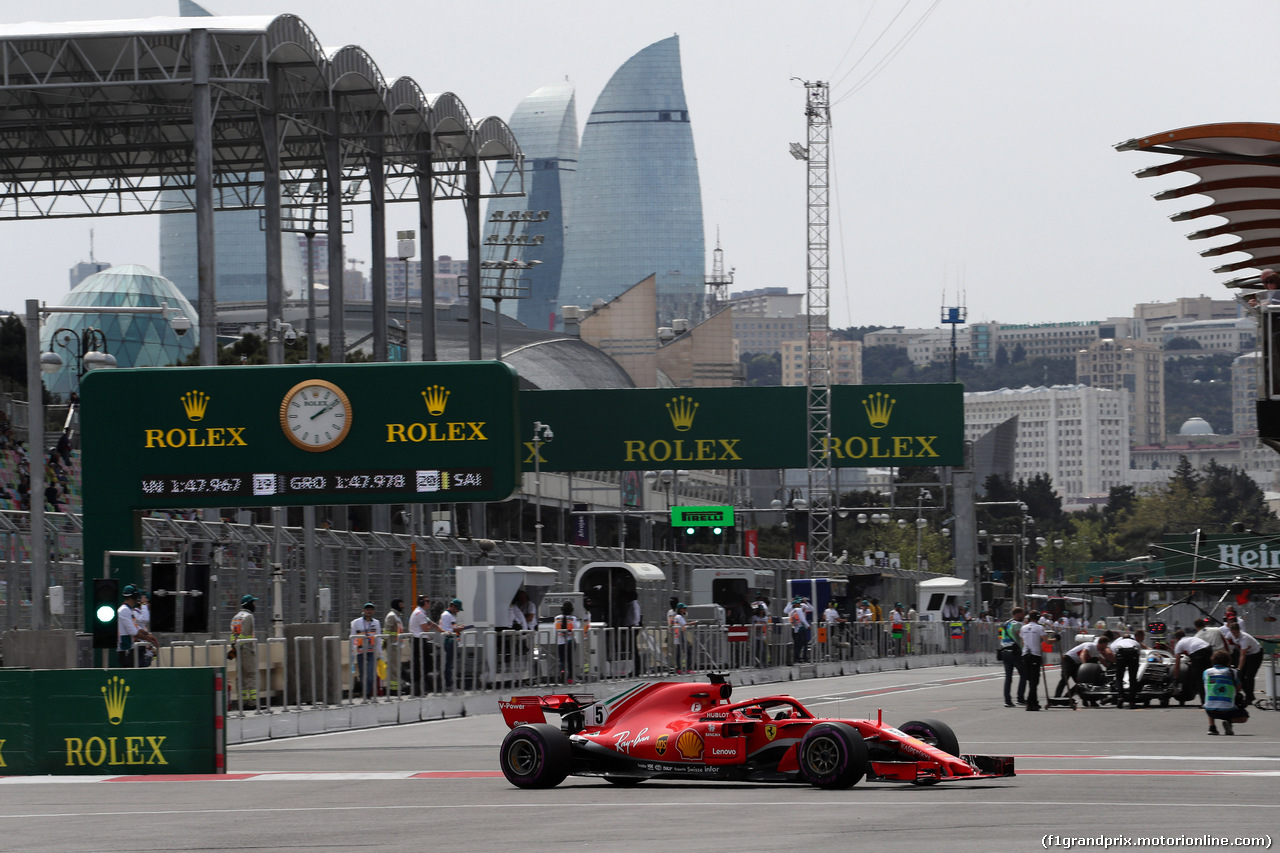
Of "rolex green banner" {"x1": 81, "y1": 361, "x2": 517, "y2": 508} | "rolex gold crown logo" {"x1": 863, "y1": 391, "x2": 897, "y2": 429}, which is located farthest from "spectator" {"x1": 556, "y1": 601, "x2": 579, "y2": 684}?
"rolex gold crown logo" {"x1": 863, "y1": 391, "x2": 897, "y2": 429}

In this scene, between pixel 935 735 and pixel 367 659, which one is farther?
pixel 367 659

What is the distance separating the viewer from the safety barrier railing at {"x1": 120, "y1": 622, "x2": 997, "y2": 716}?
23.1 meters

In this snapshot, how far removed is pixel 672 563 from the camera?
51.4m

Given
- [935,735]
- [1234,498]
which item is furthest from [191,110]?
[1234,498]

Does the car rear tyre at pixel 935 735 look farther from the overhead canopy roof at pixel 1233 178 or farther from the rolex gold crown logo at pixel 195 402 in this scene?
the rolex gold crown logo at pixel 195 402

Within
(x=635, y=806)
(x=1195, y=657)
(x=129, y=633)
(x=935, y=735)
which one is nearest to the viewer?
(x=635, y=806)

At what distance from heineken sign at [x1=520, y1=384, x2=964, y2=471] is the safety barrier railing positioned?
11.9 metres

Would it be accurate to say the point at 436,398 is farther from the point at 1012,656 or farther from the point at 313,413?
the point at 1012,656

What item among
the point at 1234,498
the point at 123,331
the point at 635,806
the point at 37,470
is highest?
the point at 123,331

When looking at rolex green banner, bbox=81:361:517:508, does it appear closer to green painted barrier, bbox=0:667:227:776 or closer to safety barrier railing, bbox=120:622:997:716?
safety barrier railing, bbox=120:622:997:716

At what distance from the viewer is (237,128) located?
165ft

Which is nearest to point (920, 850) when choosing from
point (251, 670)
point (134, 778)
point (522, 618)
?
point (134, 778)

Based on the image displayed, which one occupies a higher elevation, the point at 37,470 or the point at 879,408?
the point at 879,408

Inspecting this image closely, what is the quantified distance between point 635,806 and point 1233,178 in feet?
46.2
